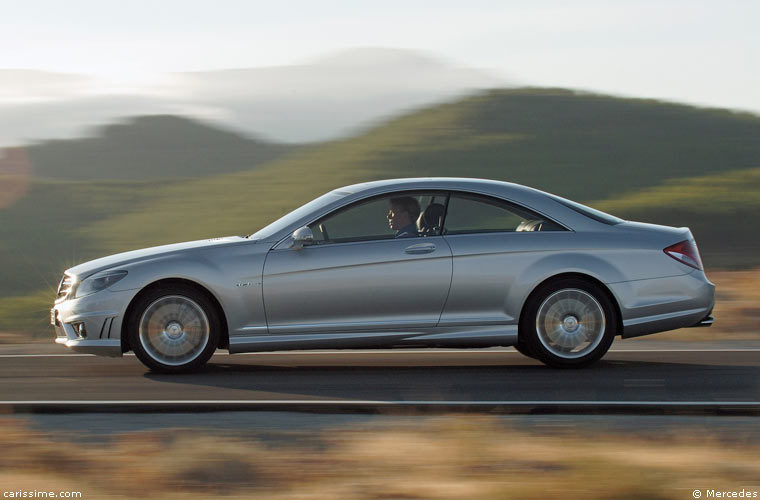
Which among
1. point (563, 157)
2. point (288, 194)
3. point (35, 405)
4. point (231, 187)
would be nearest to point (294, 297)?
point (35, 405)

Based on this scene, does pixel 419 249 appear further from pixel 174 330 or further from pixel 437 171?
pixel 437 171

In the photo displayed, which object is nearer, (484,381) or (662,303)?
(484,381)

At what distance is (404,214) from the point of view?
916 centimetres

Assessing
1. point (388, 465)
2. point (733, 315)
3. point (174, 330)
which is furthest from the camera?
point (733, 315)

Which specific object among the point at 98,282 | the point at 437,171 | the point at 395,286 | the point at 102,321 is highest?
the point at 437,171

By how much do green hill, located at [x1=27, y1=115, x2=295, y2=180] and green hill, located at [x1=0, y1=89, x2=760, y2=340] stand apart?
0.77 ft

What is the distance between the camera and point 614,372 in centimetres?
897

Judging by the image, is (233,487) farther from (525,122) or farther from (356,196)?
(525,122)

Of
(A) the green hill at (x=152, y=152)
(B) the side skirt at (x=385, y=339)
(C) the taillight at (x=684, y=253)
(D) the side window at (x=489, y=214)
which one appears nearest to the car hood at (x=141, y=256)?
(B) the side skirt at (x=385, y=339)

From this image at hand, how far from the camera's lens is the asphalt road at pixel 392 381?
758 centimetres

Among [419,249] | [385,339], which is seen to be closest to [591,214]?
[419,249]

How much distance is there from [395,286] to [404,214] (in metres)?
0.67

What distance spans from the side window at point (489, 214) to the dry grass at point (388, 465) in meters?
2.93

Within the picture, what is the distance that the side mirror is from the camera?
8797mm
